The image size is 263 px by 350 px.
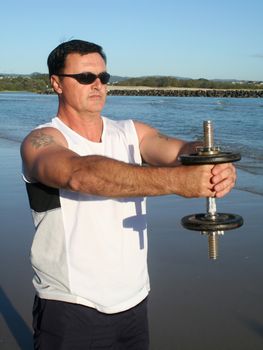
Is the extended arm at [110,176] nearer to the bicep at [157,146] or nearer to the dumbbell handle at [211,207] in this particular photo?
the dumbbell handle at [211,207]

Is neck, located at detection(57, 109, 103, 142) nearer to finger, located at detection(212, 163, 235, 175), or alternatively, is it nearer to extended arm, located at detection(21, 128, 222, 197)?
extended arm, located at detection(21, 128, 222, 197)

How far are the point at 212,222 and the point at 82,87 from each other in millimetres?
1103

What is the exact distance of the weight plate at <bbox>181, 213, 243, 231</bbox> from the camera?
209 cm

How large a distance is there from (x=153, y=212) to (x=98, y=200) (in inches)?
246

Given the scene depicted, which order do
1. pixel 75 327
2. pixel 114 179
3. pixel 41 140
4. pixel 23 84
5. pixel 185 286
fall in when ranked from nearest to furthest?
pixel 114 179 → pixel 41 140 → pixel 75 327 → pixel 185 286 → pixel 23 84

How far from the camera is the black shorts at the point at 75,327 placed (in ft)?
8.86

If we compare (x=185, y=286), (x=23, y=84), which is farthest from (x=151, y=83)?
(x=185, y=286)

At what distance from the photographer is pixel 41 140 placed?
2.58m

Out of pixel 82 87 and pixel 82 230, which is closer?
pixel 82 230

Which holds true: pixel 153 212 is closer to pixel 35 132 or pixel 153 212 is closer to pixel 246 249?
pixel 246 249

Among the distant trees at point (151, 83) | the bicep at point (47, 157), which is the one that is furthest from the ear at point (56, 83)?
the distant trees at point (151, 83)

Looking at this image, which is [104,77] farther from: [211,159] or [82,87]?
[211,159]

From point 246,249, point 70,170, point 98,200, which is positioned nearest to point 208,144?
point 70,170

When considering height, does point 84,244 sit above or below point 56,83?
below
